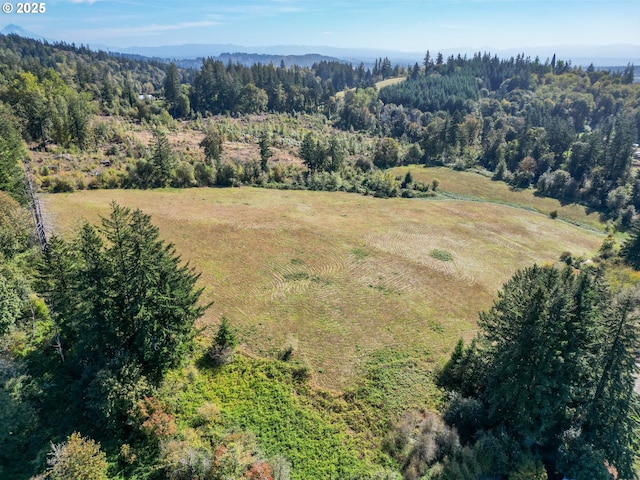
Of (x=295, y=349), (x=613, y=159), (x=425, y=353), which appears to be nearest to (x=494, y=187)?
(x=613, y=159)

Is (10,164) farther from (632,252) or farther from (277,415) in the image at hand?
(632,252)

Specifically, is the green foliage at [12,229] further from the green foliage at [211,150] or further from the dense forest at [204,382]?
the green foliage at [211,150]

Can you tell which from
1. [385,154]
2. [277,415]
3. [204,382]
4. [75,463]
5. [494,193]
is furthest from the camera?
[385,154]

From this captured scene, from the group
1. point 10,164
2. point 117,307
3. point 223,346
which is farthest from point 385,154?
point 117,307

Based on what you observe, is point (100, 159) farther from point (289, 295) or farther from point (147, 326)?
point (147, 326)

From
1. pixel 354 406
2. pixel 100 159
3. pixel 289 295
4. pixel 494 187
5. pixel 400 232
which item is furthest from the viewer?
pixel 494 187

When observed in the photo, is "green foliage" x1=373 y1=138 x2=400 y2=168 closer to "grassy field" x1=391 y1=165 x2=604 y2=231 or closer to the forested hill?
the forested hill
